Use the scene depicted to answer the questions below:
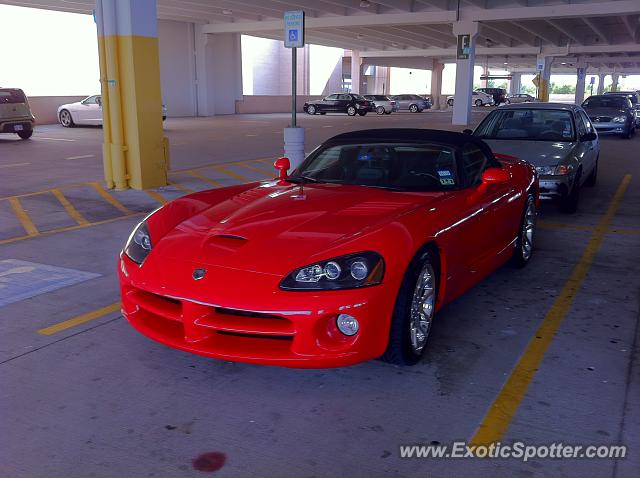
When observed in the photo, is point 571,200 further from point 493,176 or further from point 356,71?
point 356,71

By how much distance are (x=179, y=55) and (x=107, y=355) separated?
1306 inches

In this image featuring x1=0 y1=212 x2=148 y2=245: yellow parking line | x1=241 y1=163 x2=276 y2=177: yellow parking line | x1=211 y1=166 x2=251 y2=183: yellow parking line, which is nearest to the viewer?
x1=0 y1=212 x2=148 y2=245: yellow parking line

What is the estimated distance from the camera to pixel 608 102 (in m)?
22.8

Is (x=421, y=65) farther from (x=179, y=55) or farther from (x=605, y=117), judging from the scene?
(x=605, y=117)

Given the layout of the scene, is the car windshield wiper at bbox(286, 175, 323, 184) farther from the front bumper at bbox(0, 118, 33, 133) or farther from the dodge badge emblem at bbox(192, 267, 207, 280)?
the front bumper at bbox(0, 118, 33, 133)

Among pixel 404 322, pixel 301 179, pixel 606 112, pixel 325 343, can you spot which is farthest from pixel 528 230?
pixel 606 112

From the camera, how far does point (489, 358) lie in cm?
380

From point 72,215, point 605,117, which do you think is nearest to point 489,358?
point 72,215

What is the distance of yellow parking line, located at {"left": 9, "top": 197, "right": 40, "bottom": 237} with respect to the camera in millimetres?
7125

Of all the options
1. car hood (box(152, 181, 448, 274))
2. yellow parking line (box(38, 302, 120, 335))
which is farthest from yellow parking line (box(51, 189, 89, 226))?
car hood (box(152, 181, 448, 274))

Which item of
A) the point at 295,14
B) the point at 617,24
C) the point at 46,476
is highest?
the point at 617,24

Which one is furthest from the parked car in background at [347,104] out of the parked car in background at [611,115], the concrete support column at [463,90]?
the parked car in background at [611,115]

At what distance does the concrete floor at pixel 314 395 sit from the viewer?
274 centimetres

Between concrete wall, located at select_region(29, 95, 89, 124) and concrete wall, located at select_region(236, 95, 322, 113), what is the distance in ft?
44.5
